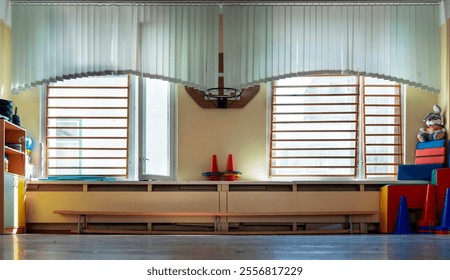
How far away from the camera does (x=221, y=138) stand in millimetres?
7469

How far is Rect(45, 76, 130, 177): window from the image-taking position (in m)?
7.46

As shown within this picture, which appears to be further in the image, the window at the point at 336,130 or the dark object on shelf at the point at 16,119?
the window at the point at 336,130

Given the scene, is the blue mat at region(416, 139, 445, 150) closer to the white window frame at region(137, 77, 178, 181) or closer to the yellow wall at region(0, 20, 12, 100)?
the white window frame at region(137, 77, 178, 181)

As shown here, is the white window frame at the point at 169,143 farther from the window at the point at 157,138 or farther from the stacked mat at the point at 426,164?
the stacked mat at the point at 426,164

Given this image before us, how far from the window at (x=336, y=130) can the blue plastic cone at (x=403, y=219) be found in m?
0.80

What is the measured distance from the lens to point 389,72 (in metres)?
7.37

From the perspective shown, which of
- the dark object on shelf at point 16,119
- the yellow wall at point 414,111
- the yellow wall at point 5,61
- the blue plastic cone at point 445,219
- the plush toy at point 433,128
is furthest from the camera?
the yellow wall at point 414,111

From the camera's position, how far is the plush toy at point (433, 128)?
7.09 meters

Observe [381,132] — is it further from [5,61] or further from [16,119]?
[5,61]

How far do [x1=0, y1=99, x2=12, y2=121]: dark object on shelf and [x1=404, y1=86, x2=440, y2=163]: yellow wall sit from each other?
177 inches

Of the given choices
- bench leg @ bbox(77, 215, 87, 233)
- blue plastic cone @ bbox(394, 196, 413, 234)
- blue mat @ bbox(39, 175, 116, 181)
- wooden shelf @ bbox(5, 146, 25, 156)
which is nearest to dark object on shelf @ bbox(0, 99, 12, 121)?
wooden shelf @ bbox(5, 146, 25, 156)

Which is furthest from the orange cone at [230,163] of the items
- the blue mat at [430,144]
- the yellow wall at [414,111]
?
the blue mat at [430,144]

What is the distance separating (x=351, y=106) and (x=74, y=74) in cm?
329
